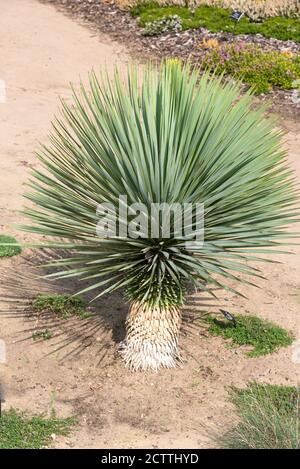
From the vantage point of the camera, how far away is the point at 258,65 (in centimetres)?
1320

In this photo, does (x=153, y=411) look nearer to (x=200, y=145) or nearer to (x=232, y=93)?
(x=200, y=145)

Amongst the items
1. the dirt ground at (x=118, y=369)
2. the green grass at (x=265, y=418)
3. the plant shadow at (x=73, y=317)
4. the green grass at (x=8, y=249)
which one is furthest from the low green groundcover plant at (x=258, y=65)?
the green grass at (x=265, y=418)

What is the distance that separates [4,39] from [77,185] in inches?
341

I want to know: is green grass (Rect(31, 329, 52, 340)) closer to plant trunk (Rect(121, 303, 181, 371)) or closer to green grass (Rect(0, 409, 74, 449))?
plant trunk (Rect(121, 303, 181, 371))

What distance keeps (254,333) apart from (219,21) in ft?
29.7

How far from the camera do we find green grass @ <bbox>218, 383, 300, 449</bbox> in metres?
5.75

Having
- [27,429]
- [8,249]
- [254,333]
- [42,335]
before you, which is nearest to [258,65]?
[8,249]

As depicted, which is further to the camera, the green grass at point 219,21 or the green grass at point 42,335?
the green grass at point 219,21

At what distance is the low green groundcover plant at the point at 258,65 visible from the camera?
13000 mm

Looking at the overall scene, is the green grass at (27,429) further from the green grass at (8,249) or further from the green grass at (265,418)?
the green grass at (8,249)

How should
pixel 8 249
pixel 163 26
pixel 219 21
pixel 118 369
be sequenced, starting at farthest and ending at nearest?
pixel 219 21 → pixel 163 26 → pixel 8 249 → pixel 118 369

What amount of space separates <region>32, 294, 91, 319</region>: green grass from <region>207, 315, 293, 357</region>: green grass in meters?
1.10

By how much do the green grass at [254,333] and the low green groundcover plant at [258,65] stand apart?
5.93 metres

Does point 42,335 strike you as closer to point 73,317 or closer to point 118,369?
point 73,317
